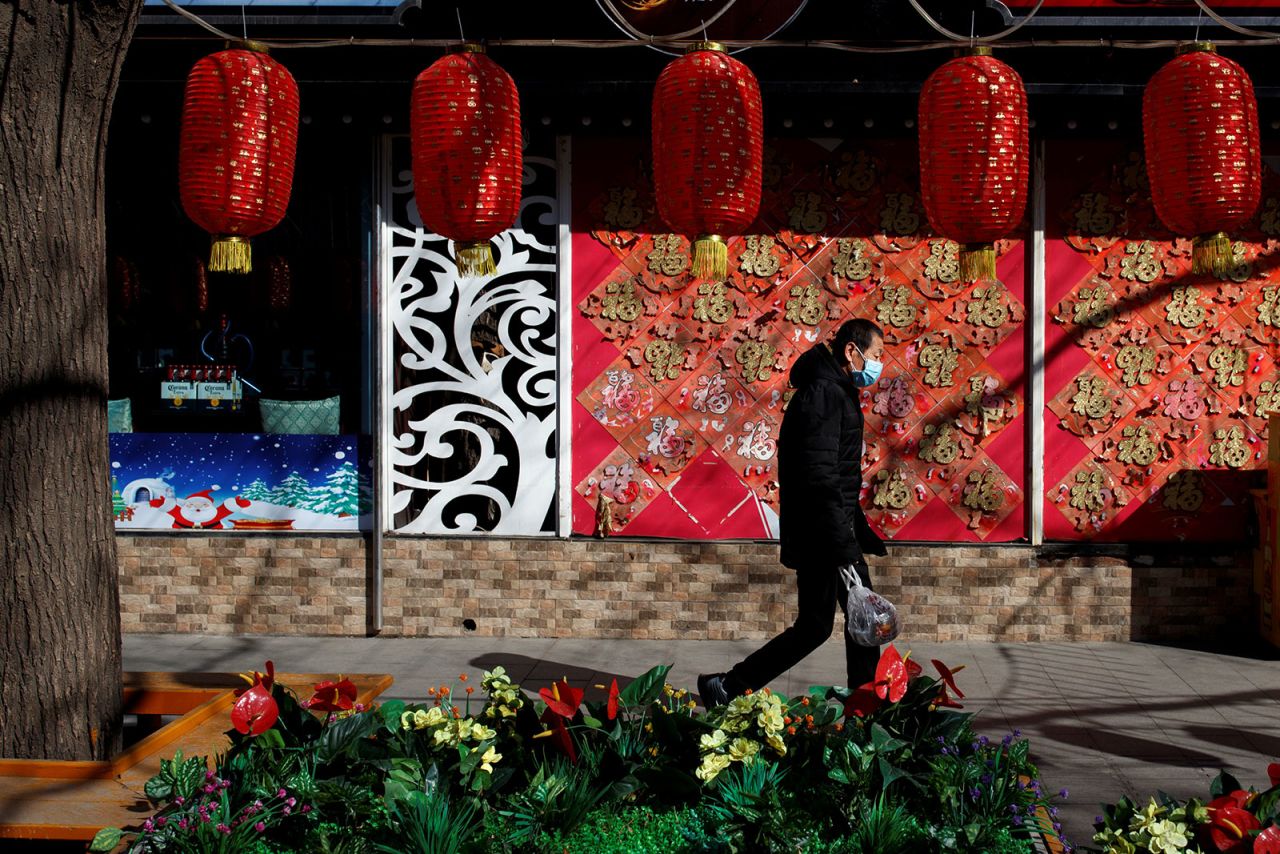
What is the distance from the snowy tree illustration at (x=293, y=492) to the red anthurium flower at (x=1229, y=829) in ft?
21.7

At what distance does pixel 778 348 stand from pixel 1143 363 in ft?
8.28

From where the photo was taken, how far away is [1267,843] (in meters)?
3.03

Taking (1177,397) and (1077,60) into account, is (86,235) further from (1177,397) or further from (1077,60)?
(1177,397)

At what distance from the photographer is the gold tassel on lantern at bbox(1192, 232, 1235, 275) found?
225 inches

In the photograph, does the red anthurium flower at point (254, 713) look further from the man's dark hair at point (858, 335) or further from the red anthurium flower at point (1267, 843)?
the man's dark hair at point (858, 335)

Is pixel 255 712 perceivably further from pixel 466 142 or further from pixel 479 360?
pixel 479 360

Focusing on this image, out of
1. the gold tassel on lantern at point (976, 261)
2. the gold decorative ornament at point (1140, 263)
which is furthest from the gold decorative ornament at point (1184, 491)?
the gold tassel on lantern at point (976, 261)

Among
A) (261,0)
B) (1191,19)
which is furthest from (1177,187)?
(261,0)

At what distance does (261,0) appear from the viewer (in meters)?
7.89

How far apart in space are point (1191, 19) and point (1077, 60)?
707 millimetres

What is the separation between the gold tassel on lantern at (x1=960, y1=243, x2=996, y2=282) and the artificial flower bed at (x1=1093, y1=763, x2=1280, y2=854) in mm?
2892

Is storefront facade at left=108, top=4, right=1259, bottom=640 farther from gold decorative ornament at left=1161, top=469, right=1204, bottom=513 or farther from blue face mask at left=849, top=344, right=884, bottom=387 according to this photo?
blue face mask at left=849, top=344, right=884, bottom=387

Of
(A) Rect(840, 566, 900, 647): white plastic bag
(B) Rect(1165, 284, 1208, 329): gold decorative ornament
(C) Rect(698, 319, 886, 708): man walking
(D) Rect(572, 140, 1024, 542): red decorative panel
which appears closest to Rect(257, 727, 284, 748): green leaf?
(C) Rect(698, 319, 886, 708): man walking

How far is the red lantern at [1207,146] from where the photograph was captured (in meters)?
5.66
